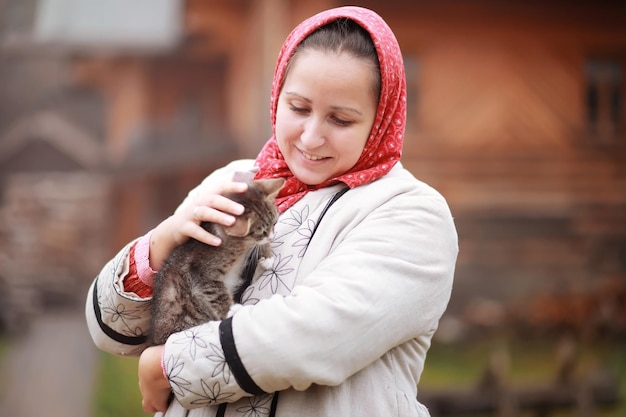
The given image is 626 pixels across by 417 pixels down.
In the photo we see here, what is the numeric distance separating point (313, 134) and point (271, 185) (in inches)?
8.9

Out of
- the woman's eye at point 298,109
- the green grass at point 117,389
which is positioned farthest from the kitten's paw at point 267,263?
the green grass at point 117,389

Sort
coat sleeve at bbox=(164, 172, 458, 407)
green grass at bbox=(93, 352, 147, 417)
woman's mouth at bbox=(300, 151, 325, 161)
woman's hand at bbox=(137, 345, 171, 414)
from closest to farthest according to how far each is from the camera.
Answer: coat sleeve at bbox=(164, 172, 458, 407), woman's hand at bbox=(137, 345, 171, 414), woman's mouth at bbox=(300, 151, 325, 161), green grass at bbox=(93, 352, 147, 417)

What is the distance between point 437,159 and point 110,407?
3.23m

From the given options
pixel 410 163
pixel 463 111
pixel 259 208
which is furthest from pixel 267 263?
pixel 463 111

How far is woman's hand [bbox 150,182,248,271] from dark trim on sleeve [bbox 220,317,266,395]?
0.28 meters

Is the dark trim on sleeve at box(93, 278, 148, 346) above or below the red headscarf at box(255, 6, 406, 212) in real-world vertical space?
below

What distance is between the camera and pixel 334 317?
1.32 m

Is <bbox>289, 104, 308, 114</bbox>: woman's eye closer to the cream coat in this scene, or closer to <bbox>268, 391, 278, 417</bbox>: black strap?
the cream coat

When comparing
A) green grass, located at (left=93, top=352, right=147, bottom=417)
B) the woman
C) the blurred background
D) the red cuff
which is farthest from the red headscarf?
green grass, located at (left=93, top=352, right=147, bottom=417)

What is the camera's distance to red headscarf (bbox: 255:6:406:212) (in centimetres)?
154

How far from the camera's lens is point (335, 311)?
1319 mm

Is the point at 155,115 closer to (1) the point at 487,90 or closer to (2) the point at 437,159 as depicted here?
(2) the point at 437,159

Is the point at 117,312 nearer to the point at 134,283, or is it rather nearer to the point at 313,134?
the point at 134,283

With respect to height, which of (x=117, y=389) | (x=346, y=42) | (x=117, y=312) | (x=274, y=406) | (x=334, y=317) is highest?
(x=346, y=42)
